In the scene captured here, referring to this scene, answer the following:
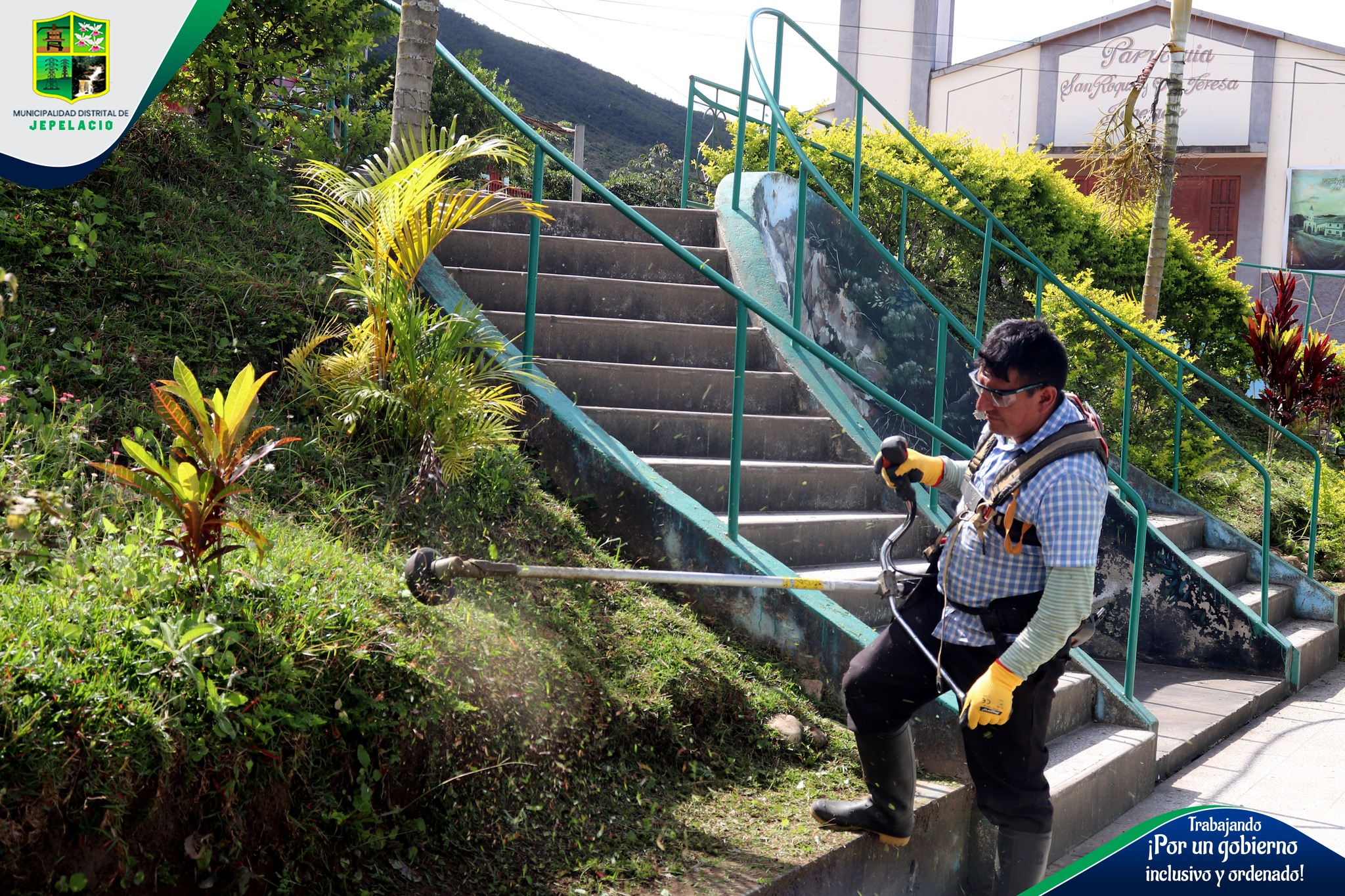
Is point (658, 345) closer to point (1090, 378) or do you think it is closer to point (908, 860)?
point (908, 860)

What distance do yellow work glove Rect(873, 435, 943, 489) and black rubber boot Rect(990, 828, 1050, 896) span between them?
3.64ft

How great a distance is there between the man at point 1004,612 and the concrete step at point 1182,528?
4566 millimetres

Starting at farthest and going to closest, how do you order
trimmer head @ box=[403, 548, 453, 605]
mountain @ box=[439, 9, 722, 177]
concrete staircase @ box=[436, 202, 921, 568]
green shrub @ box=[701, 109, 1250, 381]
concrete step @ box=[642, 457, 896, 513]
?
mountain @ box=[439, 9, 722, 177] → green shrub @ box=[701, 109, 1250, 381] → concrete staircase @ box=[436, 202, 921, 568] → concrete step @ box=[642, 457, 896, 513] → trimmer head @ box=[403, 548, 453, 605]

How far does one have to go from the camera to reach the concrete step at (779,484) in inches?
205

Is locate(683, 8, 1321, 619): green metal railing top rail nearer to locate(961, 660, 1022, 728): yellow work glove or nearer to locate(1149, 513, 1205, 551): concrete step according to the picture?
locate(1149, 513, 1205, 551): concrete step

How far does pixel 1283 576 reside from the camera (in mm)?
7914

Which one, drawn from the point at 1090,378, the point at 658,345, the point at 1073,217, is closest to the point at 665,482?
the point at 658,345

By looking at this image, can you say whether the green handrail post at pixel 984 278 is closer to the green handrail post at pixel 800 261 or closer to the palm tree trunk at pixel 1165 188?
the green handrail post at pixel 800 261

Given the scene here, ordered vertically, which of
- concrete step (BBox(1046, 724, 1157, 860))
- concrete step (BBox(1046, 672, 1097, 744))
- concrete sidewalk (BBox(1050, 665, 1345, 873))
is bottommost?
concrete sidewalk (BBox(1050, 665, 1345, 873))

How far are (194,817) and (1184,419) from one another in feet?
27.9

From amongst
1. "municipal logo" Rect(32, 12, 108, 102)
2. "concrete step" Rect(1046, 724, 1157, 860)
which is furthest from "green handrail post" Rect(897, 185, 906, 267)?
"municipal logo" Rect(32, 12, 108, 102)

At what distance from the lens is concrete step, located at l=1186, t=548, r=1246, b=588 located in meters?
7.38

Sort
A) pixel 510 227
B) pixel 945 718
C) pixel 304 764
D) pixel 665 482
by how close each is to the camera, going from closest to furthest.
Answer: pixel 304 764 → pixel 945 718 → pixel 665 482 → pixel 510 227

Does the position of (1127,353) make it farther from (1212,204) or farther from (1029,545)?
(1212,204)
